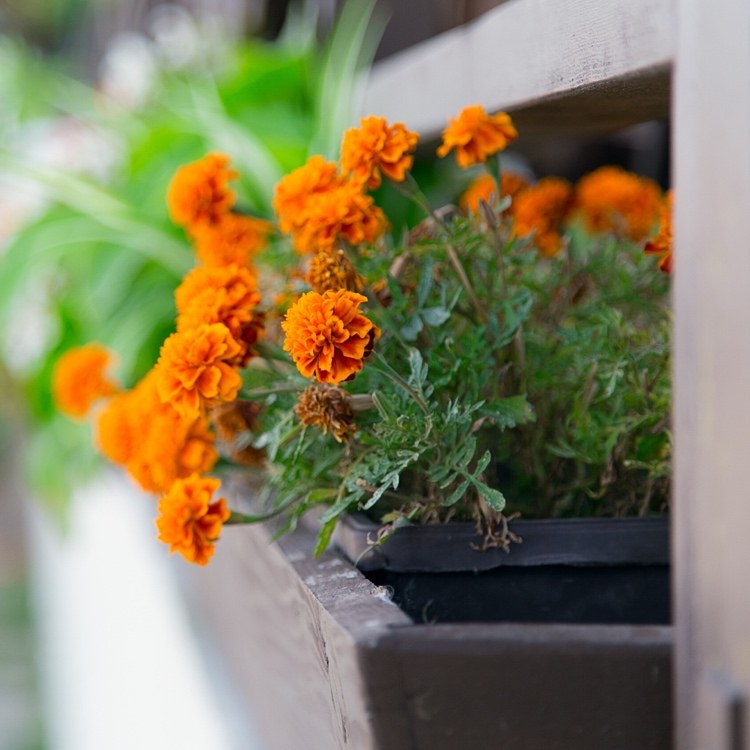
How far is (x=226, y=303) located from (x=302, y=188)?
0.10 m

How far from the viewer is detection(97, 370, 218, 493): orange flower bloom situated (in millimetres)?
646

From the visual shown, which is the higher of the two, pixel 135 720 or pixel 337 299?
pixel 337 299

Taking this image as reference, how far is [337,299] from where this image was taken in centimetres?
48

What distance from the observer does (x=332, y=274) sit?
552 millimetres

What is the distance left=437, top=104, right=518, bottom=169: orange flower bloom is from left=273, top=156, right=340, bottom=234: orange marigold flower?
76mm

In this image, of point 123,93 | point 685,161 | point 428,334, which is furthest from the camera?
point 123,93

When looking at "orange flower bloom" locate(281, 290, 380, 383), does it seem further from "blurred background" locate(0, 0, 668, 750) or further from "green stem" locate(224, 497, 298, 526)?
"blurred background" locate(0, 0, 668, 750)

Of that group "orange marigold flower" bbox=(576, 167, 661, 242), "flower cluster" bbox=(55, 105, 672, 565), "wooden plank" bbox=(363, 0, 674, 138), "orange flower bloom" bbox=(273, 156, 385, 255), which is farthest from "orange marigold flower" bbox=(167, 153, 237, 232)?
"orange marigold flower" bbox=(576, 167, 661, 242)

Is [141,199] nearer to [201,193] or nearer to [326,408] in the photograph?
[201,193]

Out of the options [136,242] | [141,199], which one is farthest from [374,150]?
[141,199]

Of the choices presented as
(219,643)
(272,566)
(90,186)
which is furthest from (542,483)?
(90,186)

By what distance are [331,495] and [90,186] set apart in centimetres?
88

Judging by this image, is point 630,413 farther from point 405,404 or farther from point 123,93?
point 123,93

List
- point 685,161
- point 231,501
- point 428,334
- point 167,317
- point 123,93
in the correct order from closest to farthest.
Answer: point 685,161 → point 428,334 → point 231,501 → point 167,317 → point 123,93
